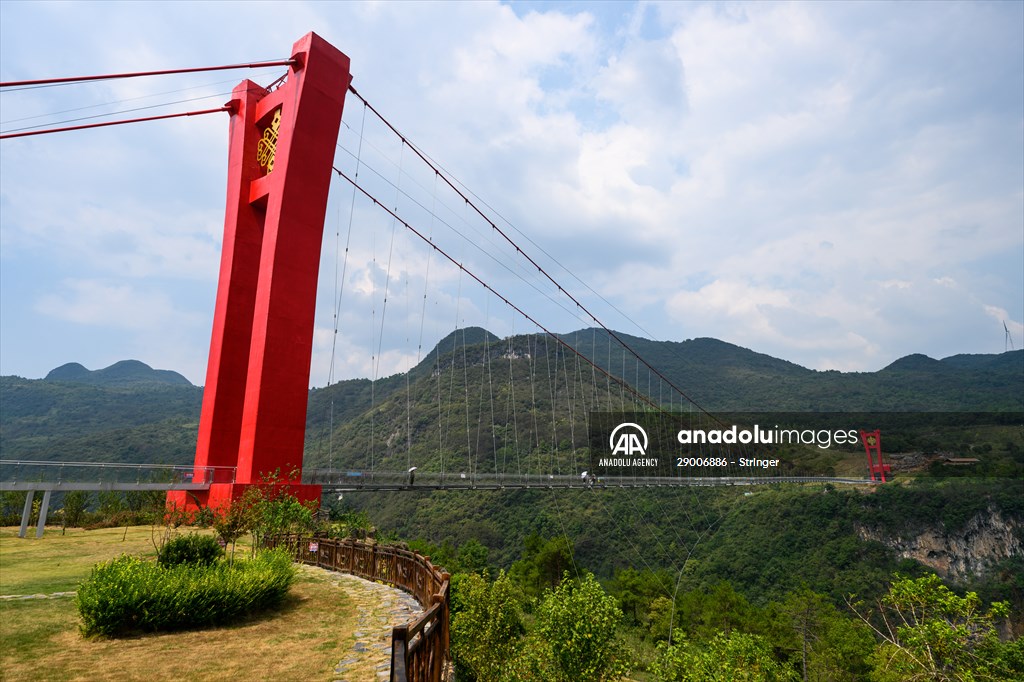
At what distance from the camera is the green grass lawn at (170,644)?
7.27m

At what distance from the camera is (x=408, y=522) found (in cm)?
6425

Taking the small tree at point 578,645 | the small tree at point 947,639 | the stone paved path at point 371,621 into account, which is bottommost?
the small tree at point 578,645

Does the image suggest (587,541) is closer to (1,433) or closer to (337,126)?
(337,126)

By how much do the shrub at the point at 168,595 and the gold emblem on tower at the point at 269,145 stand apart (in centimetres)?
1810

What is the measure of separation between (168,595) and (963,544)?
7304 cm

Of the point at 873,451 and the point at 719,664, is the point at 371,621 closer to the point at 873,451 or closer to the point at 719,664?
the point at 719,664

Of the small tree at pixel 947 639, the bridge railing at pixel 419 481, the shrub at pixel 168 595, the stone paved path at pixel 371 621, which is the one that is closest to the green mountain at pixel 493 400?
the bridge railing at pixel 419 481

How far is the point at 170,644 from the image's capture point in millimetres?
8398

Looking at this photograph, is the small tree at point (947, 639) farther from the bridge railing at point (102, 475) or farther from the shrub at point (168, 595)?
the bridge railing at point (102, 475)

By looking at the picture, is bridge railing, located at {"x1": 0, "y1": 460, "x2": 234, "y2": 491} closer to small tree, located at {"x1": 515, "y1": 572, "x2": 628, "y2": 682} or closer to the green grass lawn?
the green grass lawn

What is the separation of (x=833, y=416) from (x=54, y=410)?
532 ft

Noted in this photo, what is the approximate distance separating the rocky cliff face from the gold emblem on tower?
6448 cm

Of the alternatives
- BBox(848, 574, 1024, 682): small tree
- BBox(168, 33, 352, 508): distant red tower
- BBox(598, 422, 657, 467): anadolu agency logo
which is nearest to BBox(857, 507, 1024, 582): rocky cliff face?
BBox(598, 422, 657, 467): anadolu agency logo

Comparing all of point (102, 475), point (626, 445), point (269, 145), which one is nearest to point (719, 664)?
point (102, 475)
